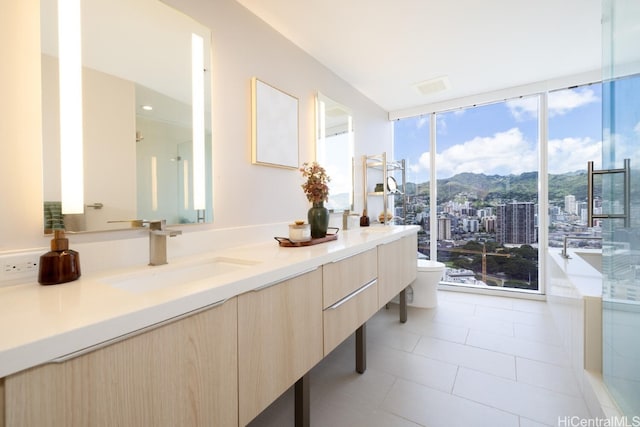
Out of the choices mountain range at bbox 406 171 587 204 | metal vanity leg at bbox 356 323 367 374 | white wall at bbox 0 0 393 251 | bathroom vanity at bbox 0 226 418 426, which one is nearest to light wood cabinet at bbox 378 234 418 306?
metal vanity leg at bbox 356 323 367 374

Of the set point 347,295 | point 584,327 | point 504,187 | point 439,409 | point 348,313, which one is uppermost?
point 504,187

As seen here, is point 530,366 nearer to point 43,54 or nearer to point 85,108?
point 85,108

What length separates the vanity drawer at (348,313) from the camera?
132 cm

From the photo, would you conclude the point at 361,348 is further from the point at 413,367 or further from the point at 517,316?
the point at 517,316

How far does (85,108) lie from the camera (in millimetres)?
1062

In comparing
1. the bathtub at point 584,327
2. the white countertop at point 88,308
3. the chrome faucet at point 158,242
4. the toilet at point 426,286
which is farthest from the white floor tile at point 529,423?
the chrome faucet at point 158,242

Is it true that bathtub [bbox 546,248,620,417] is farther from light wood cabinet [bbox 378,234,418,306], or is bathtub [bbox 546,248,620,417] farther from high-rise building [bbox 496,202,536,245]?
light wood cabinet [bbox 378,234,418,306]

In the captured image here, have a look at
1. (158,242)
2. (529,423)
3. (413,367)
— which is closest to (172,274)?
(158,242)

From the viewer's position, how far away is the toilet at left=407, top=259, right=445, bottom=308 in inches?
111

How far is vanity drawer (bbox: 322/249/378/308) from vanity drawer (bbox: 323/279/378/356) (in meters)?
0.03

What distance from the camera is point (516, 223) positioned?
3252 mm

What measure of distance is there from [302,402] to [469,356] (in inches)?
53.4

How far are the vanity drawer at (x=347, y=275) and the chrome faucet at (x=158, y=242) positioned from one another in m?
0.70

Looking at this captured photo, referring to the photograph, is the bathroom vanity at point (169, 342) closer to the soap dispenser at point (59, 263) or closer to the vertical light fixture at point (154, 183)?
the soap dispenser at point (59, 263)
